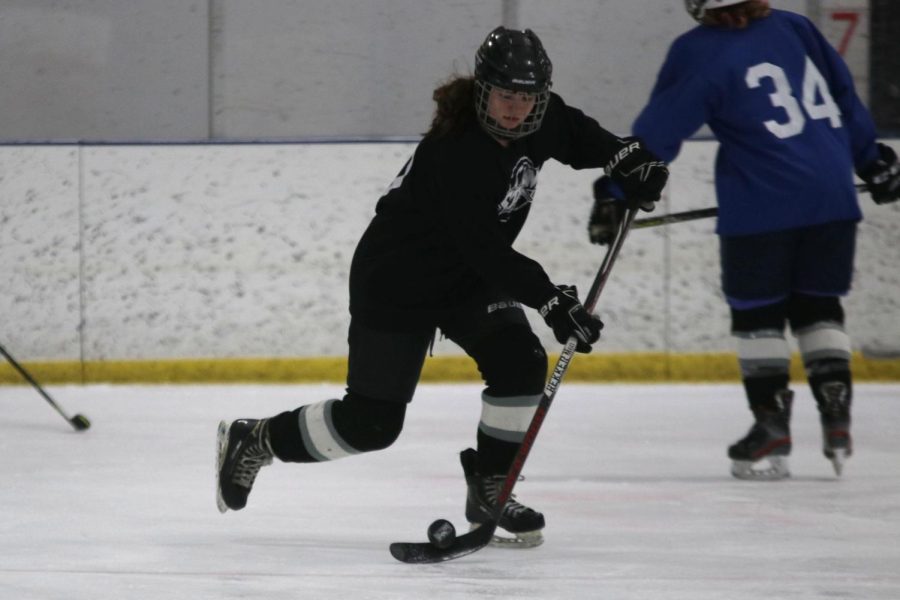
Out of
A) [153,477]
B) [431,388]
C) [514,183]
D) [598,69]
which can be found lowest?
[431,388]

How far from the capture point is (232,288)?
5.16m

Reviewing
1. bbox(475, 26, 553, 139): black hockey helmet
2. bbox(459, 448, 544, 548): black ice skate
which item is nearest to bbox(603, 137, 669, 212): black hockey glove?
bbox(475, 26, 553, 139): black hockey helmet

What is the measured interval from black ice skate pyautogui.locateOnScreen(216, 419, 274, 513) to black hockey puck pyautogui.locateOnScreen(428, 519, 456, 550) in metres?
0.39

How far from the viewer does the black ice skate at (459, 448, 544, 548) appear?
2586 millimetres

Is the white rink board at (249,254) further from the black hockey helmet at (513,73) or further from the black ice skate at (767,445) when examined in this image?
the black hockey helmet at (513,73)

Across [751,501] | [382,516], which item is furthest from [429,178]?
[751,501]

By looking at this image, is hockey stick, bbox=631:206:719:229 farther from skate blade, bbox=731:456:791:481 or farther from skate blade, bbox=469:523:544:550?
skate blade, bbox=469:523:544:550

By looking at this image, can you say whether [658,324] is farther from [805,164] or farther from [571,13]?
[805,164]

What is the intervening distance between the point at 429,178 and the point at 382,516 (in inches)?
29.0

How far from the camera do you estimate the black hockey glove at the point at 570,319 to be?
7.84 ft

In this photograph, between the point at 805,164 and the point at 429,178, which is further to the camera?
the point at 805,164

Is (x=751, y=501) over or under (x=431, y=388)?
over

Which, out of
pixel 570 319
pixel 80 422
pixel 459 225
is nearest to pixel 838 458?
pixel 570 319

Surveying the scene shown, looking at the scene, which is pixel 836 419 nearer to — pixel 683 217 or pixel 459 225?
pixel 683 217
